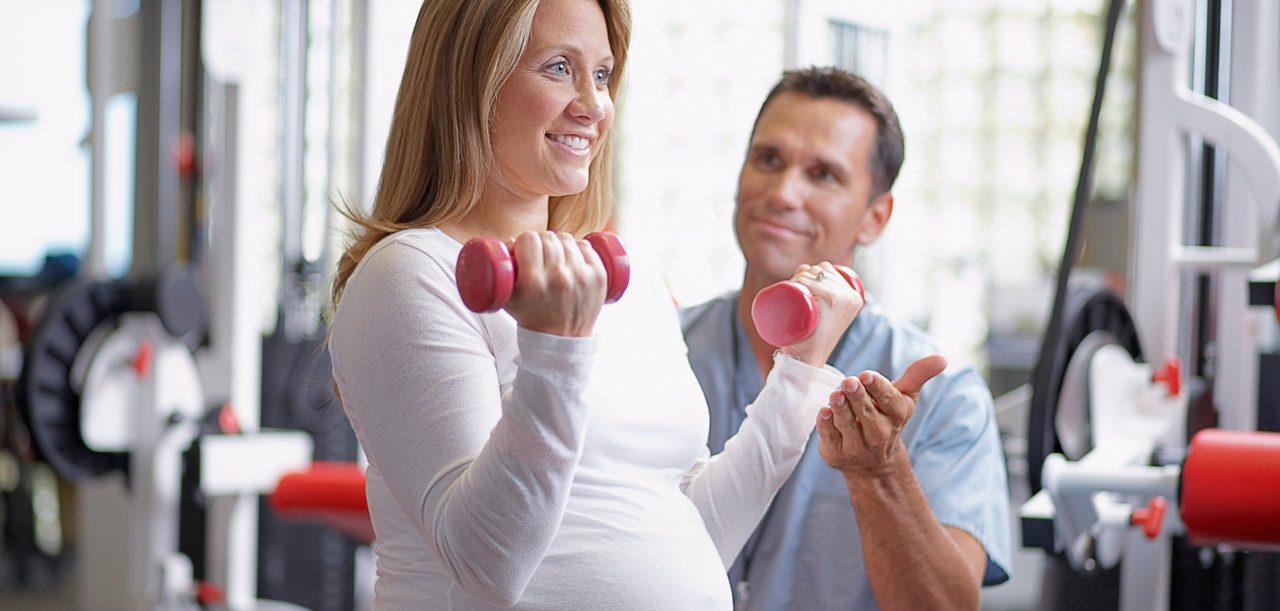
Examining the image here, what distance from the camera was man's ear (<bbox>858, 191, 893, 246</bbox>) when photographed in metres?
1.74

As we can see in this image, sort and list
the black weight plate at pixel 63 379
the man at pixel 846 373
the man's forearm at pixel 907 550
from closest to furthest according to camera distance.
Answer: the man's forearm at pixel 907 550
the man at pixel 846 373
the black weight plate at pixel 63 379

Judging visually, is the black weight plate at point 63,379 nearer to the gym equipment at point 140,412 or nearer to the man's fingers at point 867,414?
the gym equipment at point 140,412

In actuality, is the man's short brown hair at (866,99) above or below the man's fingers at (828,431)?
above

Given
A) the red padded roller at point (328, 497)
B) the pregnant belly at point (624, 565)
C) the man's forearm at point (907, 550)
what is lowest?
the red padded roller at point (328, 497)

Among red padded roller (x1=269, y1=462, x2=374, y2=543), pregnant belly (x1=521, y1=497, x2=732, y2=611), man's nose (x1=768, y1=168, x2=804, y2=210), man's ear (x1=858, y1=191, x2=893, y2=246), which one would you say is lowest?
red padded roller (x1=269, y1=462, x2=374, y2=543)

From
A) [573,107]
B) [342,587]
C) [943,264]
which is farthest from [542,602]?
[943,264]

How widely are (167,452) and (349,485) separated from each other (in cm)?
83

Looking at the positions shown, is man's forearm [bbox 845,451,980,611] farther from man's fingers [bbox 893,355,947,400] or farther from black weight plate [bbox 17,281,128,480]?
black weight plate [bbox 17,281,128,480]

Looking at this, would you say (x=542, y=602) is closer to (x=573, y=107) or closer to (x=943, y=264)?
(x=573, y=107)

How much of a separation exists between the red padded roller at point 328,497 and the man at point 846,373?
3.52 ft

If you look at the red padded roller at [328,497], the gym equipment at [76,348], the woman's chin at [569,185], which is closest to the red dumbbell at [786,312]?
the woman's chin at [569,185]

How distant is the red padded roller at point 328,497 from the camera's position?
2.59 metres

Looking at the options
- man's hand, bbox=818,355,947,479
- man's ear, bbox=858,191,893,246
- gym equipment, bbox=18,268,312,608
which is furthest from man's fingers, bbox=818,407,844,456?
gym equipment, bbox=18,268,312,608

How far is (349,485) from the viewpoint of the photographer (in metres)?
2.59
